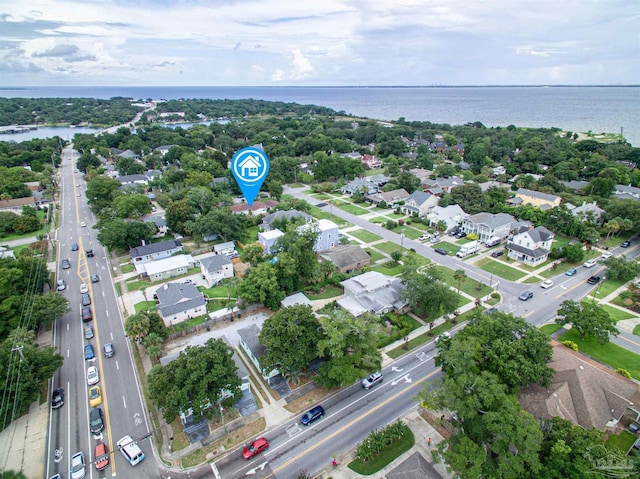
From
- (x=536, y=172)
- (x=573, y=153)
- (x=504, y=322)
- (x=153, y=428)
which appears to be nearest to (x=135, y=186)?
(x=153, y=428)

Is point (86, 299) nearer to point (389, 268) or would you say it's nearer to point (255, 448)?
point (255, 448)

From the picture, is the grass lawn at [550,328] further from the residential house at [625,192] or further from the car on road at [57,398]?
the residential house at [625,192]

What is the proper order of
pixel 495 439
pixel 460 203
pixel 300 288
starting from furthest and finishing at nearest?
pixel 460 203, pixel 300 288, pixel 495 439

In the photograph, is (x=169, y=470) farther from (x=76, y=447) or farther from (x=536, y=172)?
(x=536, y=172)

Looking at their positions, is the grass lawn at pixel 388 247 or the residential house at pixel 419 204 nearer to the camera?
the grass lawn at pixel 388 247

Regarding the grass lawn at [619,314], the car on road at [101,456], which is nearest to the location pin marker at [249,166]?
the car on road at [101,456]

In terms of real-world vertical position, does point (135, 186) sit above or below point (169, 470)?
above
